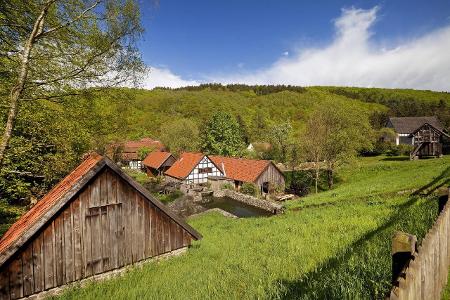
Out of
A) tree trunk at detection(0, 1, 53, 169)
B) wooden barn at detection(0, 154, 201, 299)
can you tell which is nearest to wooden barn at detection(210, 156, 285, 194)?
wooden barn at detection(0, 154, 201, 299)

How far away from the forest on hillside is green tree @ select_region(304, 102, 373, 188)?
303 cm

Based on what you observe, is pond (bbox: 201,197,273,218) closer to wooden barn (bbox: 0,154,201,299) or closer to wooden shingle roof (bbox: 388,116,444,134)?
wooden barn (bbox: 0,154,201,299)

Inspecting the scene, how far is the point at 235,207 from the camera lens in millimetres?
36531

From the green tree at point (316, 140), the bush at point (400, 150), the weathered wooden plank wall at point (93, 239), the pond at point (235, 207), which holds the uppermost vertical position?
the green tree at point (316, 140)

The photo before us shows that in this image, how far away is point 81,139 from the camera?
12758 mm

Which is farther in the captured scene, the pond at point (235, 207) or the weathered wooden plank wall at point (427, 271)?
the pond at point (235, 207)

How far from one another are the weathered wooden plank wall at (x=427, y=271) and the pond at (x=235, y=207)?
25.6m

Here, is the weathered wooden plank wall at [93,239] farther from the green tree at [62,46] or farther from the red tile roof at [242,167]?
the red tile roof at [242,167]

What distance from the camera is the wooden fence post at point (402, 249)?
11.2 feet

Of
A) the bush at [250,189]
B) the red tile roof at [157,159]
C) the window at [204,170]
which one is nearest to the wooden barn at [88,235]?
the bush at [250,189]

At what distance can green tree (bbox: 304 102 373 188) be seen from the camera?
35.9 metres

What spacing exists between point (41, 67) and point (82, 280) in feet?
24.0

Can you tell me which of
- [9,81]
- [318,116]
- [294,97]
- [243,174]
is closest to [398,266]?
[9,81]

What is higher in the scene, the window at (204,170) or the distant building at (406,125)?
the distant building at (406,125)
